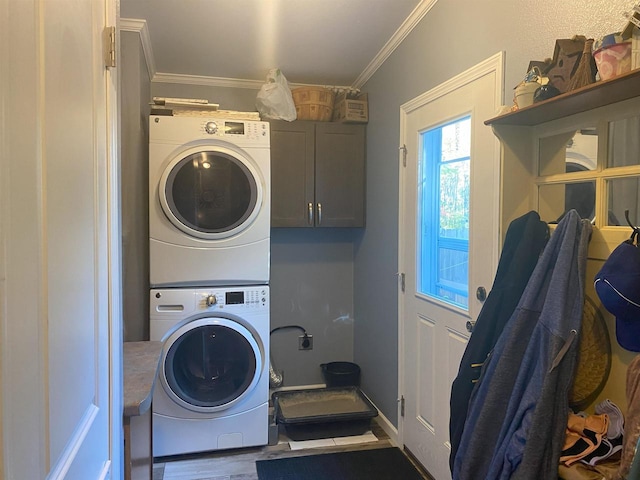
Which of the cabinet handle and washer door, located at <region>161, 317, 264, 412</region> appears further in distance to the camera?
the cabinet handle

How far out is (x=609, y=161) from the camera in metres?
1.29

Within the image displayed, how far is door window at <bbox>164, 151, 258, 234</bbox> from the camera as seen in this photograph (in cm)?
258

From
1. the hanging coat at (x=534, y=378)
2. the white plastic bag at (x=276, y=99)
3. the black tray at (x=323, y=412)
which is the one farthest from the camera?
the white plastic bag at (x=276, y=99)

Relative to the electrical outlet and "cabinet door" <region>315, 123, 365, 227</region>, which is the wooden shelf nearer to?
"cabinet door" <region>315, 123, 365, 227</region>

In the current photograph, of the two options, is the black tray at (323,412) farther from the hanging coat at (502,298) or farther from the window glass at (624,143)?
the window glass at (624,143)

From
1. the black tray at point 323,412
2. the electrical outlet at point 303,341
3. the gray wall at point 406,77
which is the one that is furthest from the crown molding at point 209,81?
the black tray at point 323,412

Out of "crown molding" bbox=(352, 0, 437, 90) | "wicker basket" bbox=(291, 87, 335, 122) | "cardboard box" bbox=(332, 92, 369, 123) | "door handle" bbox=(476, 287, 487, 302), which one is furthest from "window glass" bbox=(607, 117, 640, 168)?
"wicker basket" bbox=(291, 87, 335, 122)

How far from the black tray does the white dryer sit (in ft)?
0.91

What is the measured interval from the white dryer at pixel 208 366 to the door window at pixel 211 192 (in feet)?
1.30

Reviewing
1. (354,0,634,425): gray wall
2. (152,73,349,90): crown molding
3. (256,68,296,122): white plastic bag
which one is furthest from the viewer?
(152,73,349,90): crown molding

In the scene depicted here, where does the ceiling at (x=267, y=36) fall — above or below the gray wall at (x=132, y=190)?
above

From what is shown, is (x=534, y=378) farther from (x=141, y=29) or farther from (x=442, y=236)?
(x=141, y=29)

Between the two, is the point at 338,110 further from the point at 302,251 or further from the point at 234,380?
the point at 234,380

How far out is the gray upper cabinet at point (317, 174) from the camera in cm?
319
